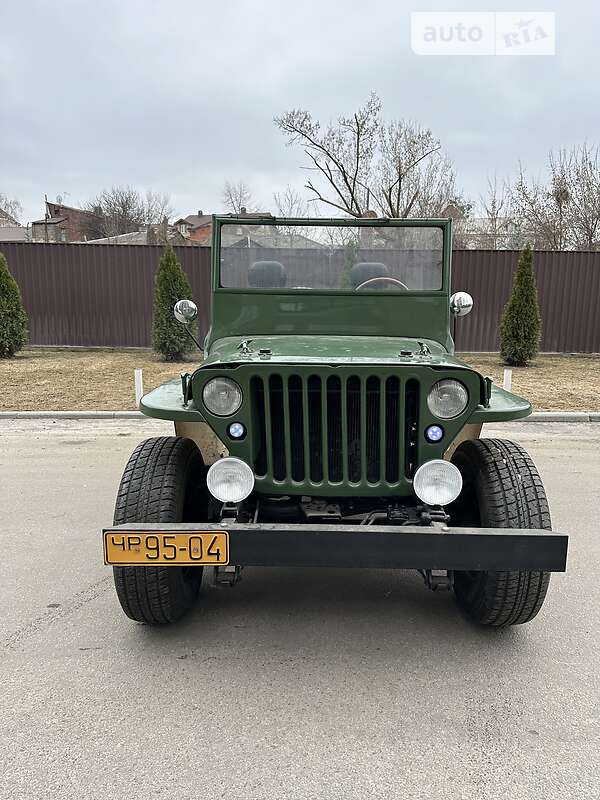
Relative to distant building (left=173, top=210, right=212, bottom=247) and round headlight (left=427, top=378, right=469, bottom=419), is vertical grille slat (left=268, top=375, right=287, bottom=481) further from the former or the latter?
distant building (left=173, top=210, right=212, bottom=247)

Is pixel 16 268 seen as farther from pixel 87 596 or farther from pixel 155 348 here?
pixel 87 596

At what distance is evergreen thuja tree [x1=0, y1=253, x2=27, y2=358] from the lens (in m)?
12.1

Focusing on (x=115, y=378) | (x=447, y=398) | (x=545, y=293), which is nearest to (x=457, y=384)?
(x=447, y=398)

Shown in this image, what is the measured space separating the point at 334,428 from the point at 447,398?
0.50 meters

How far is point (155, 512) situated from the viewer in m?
2.75

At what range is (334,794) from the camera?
198 centimetres

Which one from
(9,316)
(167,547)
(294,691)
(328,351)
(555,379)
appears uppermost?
(328,351)

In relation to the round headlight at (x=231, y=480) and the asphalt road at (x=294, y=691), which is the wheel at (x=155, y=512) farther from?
the round headlight at (x=231, y=480)

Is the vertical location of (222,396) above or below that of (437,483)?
above

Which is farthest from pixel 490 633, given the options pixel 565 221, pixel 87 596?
pixel 565 221

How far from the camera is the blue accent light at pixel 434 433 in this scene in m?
2.68

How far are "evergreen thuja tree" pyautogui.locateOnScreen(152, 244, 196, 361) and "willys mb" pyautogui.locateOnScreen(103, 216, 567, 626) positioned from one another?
9207 millimetres

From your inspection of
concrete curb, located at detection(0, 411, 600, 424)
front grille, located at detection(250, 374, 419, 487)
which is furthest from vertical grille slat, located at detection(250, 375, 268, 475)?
concrete curb, located at detection(0, 411, 600, 424)

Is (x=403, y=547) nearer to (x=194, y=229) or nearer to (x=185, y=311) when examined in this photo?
(x=185, y=311)
